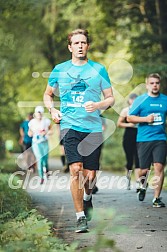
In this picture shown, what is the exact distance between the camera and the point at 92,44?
1067 inches

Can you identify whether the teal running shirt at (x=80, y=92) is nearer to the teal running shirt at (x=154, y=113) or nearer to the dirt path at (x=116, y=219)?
the dirt path at (x=116, y=219)

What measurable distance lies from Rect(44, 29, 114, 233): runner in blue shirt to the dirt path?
596mm

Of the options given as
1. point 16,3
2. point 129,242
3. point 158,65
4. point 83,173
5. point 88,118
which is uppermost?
point 16,3

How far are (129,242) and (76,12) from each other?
1898 cm

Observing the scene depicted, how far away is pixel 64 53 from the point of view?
106 ft

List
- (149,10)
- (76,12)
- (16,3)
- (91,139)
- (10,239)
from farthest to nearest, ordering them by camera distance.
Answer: (76,12) → (149,10) → (16,3) → (91,139) → (10,239)

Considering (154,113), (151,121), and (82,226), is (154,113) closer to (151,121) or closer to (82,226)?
(151,121)

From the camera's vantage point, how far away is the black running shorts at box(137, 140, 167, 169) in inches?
419

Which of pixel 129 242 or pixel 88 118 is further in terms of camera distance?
pixel 88 118

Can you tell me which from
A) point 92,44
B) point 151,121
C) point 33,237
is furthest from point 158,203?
point 92,44

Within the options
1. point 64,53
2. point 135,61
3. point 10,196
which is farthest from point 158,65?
point 64,53

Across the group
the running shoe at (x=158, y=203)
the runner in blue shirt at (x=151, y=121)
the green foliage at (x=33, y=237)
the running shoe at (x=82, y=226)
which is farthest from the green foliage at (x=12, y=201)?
the runner in blue shirt at (x=151, y=121)

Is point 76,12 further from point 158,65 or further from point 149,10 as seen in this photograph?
point 158,65

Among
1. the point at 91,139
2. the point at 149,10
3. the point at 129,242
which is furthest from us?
the point at 149,10
